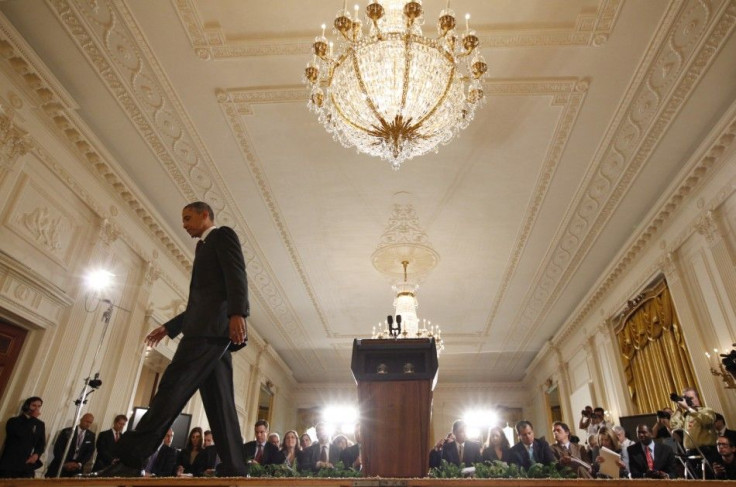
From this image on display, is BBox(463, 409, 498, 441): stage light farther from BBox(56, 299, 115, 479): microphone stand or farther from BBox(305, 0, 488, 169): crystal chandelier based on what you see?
BBox(305, 0, 488, 169): crystal chandelier

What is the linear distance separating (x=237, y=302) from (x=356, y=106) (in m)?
2.23

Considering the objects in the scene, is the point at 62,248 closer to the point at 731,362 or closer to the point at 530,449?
the point at 530,449

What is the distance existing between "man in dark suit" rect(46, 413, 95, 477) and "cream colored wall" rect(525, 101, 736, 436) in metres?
7.32

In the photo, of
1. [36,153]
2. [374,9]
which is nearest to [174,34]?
[36,153]

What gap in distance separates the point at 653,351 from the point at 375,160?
5.28 m

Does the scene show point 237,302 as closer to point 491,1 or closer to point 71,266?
point 491,1

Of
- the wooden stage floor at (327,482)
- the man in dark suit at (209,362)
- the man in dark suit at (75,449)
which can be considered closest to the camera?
the wooden stage floor at (327,482)

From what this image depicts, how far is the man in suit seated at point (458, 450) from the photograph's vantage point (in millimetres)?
5934

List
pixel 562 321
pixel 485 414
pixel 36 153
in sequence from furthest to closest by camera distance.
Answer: pixel 485 414 → pixel 562 321 → pixel 36 153

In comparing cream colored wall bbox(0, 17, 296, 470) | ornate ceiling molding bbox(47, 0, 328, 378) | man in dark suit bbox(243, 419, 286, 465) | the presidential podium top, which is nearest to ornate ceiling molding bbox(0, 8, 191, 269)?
cream colored wall bbox(0, 17, 296, 470)

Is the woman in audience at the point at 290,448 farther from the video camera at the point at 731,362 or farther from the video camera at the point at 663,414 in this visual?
the video camera at the point at 731,362

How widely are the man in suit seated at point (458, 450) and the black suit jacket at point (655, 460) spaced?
1755 mm

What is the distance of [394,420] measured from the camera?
101 inches

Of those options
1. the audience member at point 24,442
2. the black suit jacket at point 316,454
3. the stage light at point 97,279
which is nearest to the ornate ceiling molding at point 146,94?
the stage light at point 97,279
